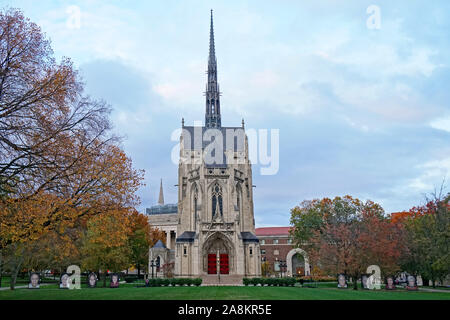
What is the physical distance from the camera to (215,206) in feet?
174

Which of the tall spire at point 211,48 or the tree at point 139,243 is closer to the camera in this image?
the tree at point 139,243

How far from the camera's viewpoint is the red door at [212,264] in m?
50.4

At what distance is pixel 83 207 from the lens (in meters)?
18.4

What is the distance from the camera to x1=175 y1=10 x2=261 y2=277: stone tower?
1950 inches

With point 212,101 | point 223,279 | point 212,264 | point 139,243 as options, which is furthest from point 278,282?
point 212,101

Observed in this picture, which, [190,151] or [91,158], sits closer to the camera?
[91,158]

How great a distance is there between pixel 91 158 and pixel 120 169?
203cm

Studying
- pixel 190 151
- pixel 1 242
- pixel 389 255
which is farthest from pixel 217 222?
pixel 1 242

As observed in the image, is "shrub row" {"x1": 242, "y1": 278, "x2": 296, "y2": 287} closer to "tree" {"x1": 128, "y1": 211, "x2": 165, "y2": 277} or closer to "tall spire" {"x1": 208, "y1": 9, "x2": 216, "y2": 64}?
"tree" {"x1": 128, "y1": 211, "x2": 165, "y2": 277}

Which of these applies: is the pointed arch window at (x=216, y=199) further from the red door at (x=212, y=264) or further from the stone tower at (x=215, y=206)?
the red door at (x=212, y=264)

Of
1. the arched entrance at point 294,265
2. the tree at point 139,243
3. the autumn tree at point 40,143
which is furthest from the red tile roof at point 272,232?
the autumn tree at point 40,143

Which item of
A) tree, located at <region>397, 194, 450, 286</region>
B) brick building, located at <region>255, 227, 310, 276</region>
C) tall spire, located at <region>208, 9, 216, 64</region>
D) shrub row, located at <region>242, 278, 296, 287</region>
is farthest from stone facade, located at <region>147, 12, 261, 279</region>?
brick building, located at <region>255, 227, 310, 276</region>

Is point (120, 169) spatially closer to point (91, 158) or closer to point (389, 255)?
point (91, 158)
